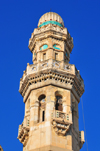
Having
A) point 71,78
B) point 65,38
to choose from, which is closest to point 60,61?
point 71,78

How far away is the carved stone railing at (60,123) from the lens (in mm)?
27847

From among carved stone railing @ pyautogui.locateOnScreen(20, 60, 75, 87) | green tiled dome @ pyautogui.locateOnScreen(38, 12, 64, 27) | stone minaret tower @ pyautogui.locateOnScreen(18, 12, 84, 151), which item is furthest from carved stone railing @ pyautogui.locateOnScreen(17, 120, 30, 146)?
green tiled dome @ pyautogui.locateOnScreen(38, 12, 64, 27)

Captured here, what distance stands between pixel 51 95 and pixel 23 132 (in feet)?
13.4

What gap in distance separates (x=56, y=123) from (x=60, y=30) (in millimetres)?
11343

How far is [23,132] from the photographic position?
29297 mm

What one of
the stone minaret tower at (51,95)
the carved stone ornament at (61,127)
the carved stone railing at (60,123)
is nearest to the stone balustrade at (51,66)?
the stone minaret tower at (51,95)

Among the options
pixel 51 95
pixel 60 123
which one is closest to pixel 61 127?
pixel 60 123

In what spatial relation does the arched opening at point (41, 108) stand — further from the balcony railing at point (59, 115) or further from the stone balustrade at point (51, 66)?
the stone balustrade at point (51, 66)

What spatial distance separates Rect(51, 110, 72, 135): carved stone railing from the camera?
91.4ft

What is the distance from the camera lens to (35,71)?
102 ft

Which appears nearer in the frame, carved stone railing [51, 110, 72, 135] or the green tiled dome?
carved stone railing [51, 110, 72, 135]

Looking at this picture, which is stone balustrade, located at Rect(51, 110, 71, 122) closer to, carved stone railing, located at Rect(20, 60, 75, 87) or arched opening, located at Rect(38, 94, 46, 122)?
arched opening, located at Rect(38, 94, 46, 122)

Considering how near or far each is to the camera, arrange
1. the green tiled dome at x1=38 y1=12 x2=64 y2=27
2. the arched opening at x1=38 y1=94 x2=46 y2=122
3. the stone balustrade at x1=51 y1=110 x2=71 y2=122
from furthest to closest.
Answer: the green tiled dome at x1=38 y1=12 x2=64 y2=27 → the arched opening at x1=38 y1=94 x2=46 y2=122 → the stone balustrade at x1=51 y1=110 x2=71 y2=122

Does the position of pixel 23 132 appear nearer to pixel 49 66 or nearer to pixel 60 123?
pixel 60 123
